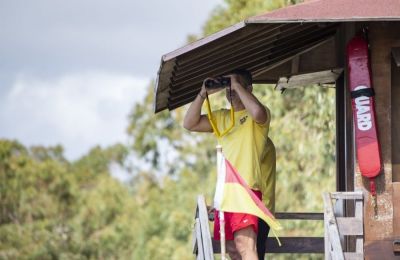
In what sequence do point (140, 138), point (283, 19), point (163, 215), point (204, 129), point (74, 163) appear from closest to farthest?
1. point (283, 19)
2. point (204, 129)
3. point (163, 215)
4. point (140, 138)
5. point (74, 163)

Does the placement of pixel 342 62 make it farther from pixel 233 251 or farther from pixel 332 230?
pixel 332 230

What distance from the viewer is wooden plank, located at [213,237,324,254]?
44.5 feet

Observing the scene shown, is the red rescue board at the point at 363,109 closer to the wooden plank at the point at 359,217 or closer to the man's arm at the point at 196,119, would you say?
the wooden plank at the point at 359,217

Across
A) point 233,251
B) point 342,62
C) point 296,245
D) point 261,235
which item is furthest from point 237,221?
point 342,62

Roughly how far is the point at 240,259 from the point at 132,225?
31571mm

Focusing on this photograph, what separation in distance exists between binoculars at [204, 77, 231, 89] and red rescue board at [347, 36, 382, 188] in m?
1.12

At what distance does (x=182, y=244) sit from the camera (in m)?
33.6

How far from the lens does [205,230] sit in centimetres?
1166

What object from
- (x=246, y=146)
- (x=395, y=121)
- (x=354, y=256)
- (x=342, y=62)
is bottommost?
(x=354, y=256)

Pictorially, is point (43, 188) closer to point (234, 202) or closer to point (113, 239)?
point (113, 239)

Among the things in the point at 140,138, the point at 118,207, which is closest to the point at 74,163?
the point at 118,207

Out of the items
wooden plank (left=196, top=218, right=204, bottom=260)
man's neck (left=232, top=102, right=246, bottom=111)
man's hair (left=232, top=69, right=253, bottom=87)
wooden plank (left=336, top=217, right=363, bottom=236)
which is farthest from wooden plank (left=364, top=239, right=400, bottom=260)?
man's hair (left=232, top=69, right=253, bottom=87)

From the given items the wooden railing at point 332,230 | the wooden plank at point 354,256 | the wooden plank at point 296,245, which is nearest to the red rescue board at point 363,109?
the wooden railing at point 332,230

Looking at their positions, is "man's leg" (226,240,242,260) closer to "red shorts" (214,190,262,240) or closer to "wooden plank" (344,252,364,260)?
"red shorts" (214,190,262,240)
